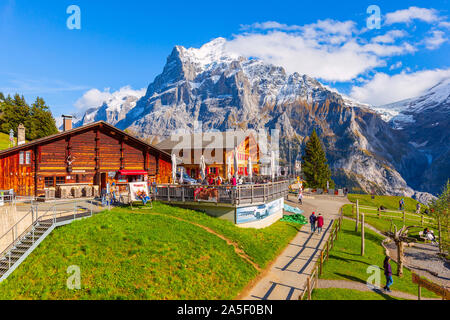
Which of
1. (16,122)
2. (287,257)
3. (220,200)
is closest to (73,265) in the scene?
(220,200)

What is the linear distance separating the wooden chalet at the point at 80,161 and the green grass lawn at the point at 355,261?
22.2 metres

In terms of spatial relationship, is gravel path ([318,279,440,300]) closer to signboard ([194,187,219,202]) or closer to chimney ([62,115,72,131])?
signboard ([194,187,219,202])

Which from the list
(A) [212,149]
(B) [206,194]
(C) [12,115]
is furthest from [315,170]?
(C) [12,115]

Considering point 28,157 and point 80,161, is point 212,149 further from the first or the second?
point 28,157

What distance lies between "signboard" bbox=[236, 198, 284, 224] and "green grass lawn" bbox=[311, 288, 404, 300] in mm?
7900

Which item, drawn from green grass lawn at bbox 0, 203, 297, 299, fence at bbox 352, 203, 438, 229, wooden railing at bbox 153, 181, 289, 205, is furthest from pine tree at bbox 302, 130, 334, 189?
green grass lawn at bbox 0, 203, 297, 299

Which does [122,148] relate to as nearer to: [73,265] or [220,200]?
[220,200]

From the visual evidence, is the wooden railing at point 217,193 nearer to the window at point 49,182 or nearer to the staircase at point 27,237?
the staircase at point 27,237

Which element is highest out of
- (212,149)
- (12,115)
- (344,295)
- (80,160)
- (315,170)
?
(12,115)

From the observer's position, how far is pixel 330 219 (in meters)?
30.7

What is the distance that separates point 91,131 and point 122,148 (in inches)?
145

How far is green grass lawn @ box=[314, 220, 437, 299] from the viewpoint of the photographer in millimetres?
15680

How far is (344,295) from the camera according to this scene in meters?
12.9

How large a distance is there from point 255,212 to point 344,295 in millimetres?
9261
